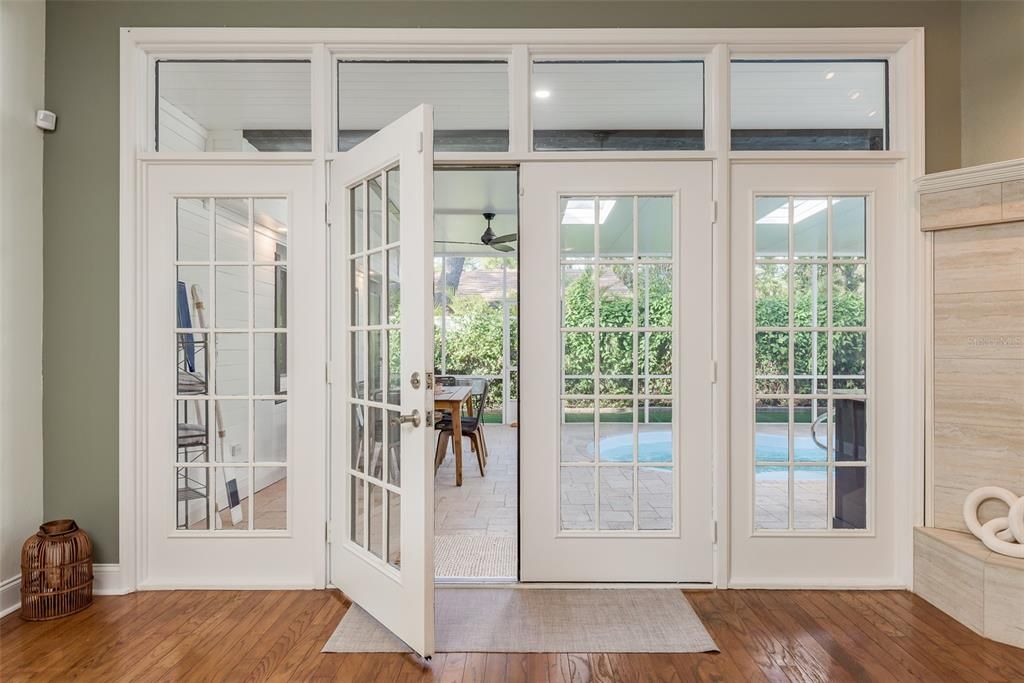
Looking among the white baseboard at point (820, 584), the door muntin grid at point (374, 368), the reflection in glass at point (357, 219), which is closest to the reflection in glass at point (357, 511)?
the door muntin grid at point (374, 368)

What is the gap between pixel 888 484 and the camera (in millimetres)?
2678

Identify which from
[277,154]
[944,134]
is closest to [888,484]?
[944,134]

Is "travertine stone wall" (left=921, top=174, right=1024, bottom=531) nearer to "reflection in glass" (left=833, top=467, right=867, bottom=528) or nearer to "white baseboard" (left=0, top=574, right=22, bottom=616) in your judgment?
"reflection in glass" (left=833, top=467, right=867, bottom=528)

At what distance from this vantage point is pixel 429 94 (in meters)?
2.76

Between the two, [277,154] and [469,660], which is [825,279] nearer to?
[469,660]

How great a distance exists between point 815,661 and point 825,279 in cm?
165

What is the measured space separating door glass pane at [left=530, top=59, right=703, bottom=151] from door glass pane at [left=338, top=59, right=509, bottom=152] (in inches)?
8.0

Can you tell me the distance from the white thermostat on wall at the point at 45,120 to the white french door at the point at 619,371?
218cm

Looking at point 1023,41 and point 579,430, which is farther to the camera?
point 579,430

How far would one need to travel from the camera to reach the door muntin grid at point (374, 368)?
7.50 ft

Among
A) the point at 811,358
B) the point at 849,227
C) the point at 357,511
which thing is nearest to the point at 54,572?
the point at 357,511

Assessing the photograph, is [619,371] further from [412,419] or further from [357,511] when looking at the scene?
[357,511]

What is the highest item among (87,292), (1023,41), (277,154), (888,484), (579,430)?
(1023,41)

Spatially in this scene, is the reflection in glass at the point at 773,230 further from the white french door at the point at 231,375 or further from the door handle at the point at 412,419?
the white french door at the point at 231,375
